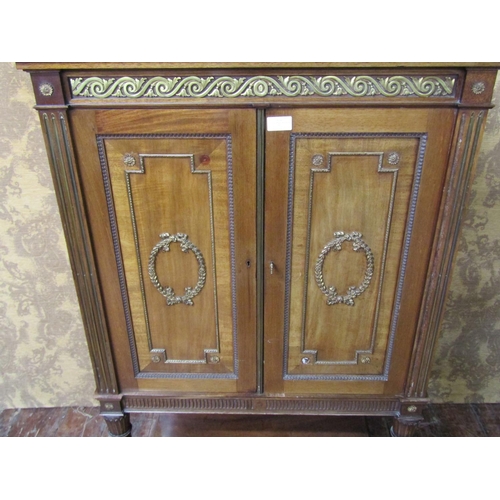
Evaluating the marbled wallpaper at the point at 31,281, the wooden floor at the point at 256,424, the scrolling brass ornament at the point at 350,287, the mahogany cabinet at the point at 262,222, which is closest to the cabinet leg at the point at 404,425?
the mahogany cabinet at the point at 262,222

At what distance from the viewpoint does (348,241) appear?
1006 mm

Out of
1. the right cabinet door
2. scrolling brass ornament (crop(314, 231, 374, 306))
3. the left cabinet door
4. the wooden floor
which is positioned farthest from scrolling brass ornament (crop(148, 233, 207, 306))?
the wooden floor

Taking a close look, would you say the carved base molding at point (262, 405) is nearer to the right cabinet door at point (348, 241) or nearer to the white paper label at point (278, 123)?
the right cabinet door at point (348, 241)

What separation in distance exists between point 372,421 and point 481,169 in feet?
2.98

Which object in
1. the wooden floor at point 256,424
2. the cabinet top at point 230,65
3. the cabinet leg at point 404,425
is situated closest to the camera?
the cabinet top at point 230,65

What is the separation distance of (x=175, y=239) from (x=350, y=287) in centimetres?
44

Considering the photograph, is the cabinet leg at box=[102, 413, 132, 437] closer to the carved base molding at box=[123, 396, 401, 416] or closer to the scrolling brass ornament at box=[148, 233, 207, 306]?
the carved base molding at box=[123, 396, 401, 416]

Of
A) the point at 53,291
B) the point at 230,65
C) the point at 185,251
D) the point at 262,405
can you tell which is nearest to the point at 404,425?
the point at 262,405

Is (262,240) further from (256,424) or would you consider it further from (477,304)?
(477,304)

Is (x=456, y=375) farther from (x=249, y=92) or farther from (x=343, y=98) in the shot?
Answer: (x=249, y=92)

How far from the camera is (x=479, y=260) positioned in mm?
1369

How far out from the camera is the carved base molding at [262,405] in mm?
1175

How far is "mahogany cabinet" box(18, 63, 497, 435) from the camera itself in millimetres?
888

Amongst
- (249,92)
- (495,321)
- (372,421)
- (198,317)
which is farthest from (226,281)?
(495,321)
